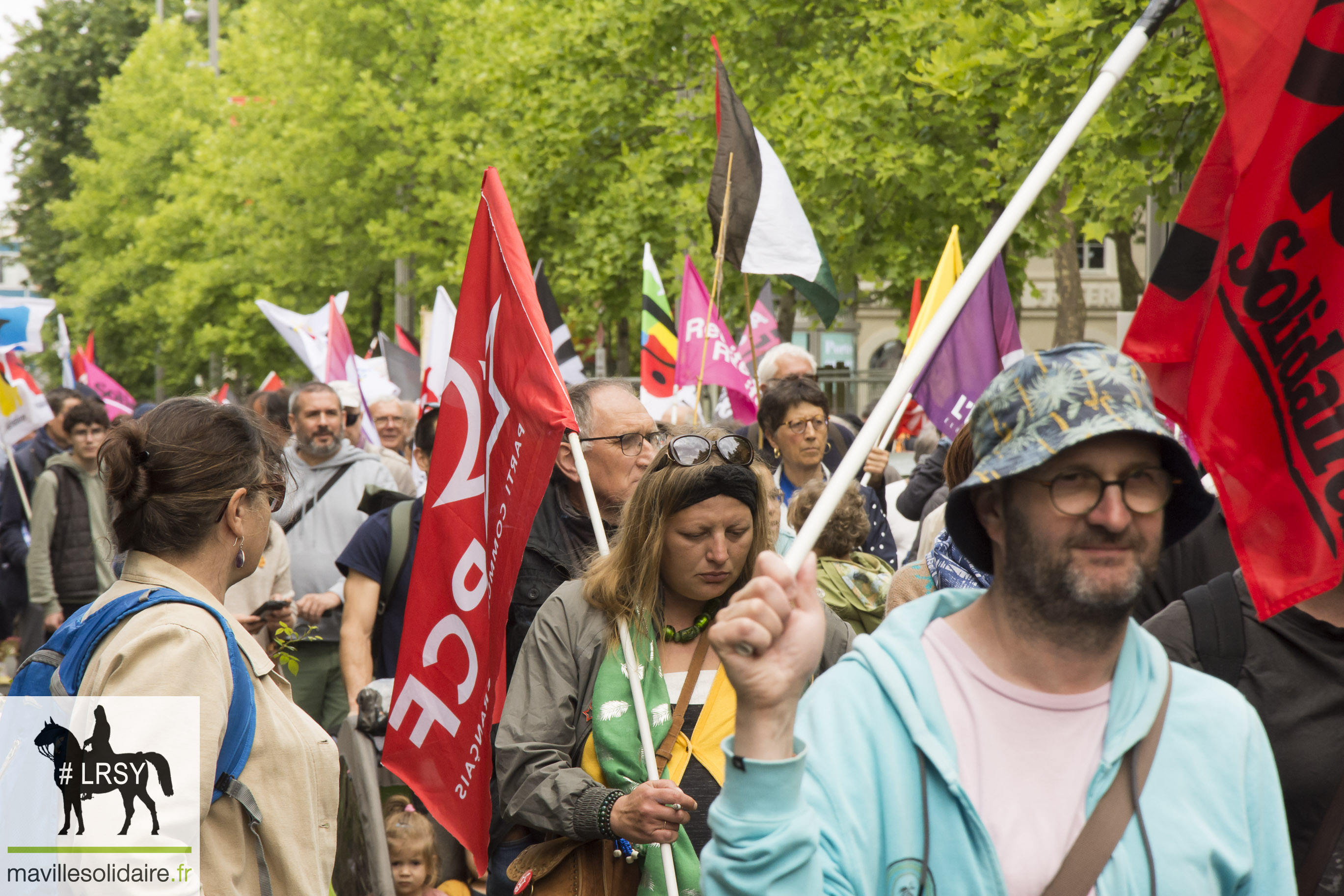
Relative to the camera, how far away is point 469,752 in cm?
382

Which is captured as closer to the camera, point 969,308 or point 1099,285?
point 969,308

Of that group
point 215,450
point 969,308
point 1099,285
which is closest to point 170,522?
point 215,450

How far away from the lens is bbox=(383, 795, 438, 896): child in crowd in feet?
16.4

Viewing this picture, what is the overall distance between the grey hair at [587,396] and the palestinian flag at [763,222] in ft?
8.25

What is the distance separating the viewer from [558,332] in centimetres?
914

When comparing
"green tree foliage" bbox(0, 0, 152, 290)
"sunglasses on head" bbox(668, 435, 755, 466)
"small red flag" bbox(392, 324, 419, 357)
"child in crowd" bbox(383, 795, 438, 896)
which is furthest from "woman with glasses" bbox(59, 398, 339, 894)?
"green tree foliage" bbox(0, 0, 152, 290)

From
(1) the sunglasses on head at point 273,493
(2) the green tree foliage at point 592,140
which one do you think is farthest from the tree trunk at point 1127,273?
(1) the sunglasses on head at point 273,493

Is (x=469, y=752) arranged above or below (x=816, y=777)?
below

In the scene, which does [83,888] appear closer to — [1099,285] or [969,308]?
[969,308]

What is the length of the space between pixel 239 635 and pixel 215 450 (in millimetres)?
386

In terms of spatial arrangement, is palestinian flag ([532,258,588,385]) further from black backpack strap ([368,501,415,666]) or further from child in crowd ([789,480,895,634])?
child in crowd ([789,480,895,634])

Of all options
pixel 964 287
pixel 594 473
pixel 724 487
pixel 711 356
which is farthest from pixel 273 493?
pixel 711 356

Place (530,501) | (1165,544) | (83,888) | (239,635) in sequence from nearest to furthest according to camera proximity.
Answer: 1. (1165,544)
2. (83,888)
3. (239,635)
4. (530,501)

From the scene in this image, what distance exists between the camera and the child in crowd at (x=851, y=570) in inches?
201
